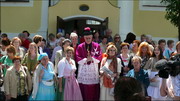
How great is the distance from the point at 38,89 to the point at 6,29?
1007 centimetres

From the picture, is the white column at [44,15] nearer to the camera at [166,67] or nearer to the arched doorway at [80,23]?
the arched doorway at [80,23]

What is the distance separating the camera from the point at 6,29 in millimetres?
17266

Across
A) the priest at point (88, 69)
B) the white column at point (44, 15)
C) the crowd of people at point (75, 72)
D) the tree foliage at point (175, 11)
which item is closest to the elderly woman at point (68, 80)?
the crowd of people at point (75, 72)

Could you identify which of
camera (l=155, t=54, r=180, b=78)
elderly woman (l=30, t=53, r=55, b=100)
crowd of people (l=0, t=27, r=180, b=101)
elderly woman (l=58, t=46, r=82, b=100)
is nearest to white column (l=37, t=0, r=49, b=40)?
crowd of people (l=0, t=27, r=180, b=101)

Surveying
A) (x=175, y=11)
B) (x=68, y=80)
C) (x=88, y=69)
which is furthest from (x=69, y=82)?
(x=175, y=11)

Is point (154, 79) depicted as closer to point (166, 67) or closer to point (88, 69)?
point (88, 69)

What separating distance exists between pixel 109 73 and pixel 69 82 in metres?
1.00

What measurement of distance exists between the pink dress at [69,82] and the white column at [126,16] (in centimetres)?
869

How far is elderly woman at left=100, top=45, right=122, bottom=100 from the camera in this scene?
Answer: 796cm

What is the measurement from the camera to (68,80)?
26.7ft

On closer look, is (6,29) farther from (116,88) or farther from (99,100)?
(116,88)

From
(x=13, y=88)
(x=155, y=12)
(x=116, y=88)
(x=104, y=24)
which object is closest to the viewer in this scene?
(x=116, y=88)

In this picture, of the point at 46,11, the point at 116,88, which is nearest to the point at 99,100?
the point at 116,88

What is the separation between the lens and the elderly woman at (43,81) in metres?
7.86
